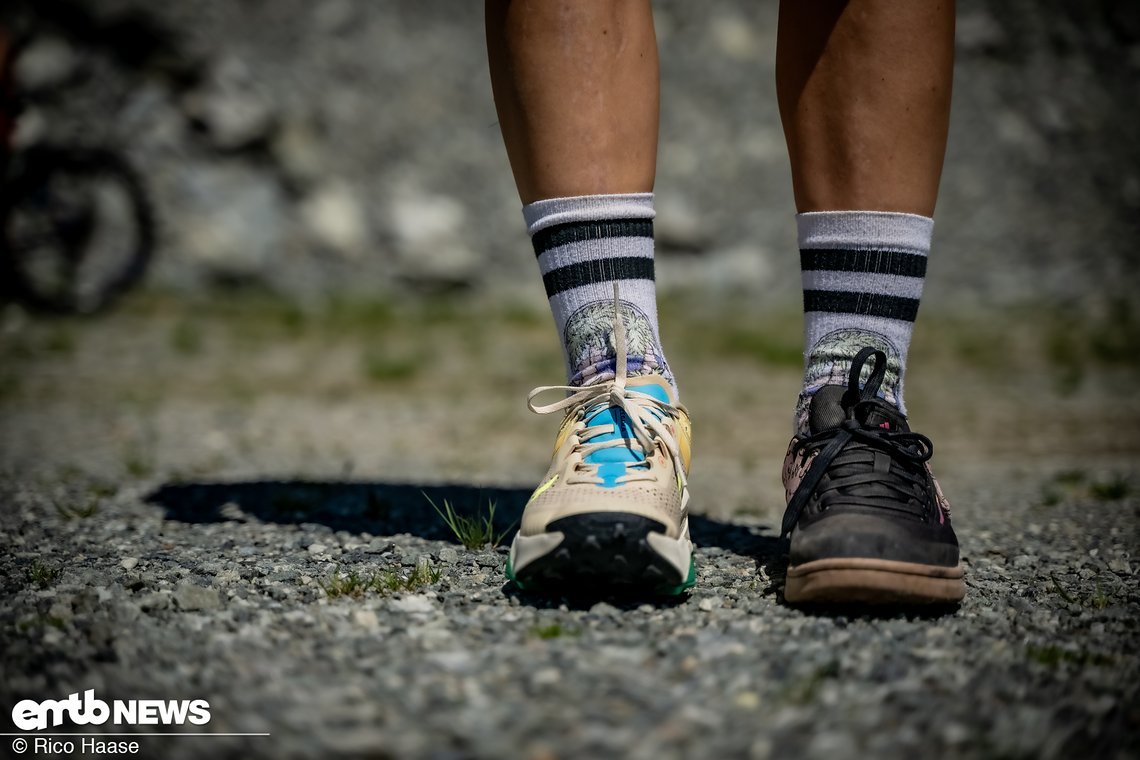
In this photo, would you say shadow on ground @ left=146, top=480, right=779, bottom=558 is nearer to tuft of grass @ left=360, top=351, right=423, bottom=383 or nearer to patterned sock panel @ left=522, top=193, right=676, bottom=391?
patterned sock panel @ left=522, top=193, right=676, bottom=391

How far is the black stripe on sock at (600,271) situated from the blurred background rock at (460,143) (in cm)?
572

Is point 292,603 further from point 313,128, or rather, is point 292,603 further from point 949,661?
point 313,128

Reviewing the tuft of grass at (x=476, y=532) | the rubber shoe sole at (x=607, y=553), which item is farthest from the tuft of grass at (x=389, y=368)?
the rubber shoe sole at (x=607, y=553)

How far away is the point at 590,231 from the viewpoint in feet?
5.45

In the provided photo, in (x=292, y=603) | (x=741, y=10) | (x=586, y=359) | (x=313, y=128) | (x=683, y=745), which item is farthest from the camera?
(x=741, y=10)

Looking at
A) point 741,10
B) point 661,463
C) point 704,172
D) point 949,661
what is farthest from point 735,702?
point 741,10

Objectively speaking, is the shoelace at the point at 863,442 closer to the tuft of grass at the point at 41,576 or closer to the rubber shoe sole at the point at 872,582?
the rubber shoe sole at the point at 872,582

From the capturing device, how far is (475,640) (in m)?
1.32

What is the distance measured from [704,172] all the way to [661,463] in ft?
21.9

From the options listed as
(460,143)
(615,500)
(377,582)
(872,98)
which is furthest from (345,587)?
(460,143)

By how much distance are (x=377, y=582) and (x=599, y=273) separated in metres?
0.71

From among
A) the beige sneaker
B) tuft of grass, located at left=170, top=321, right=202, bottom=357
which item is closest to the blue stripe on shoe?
the beige sneaker

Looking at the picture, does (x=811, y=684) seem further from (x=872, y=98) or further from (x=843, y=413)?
(x=872, y=98)

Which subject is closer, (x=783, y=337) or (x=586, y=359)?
(x=586, y=359)
